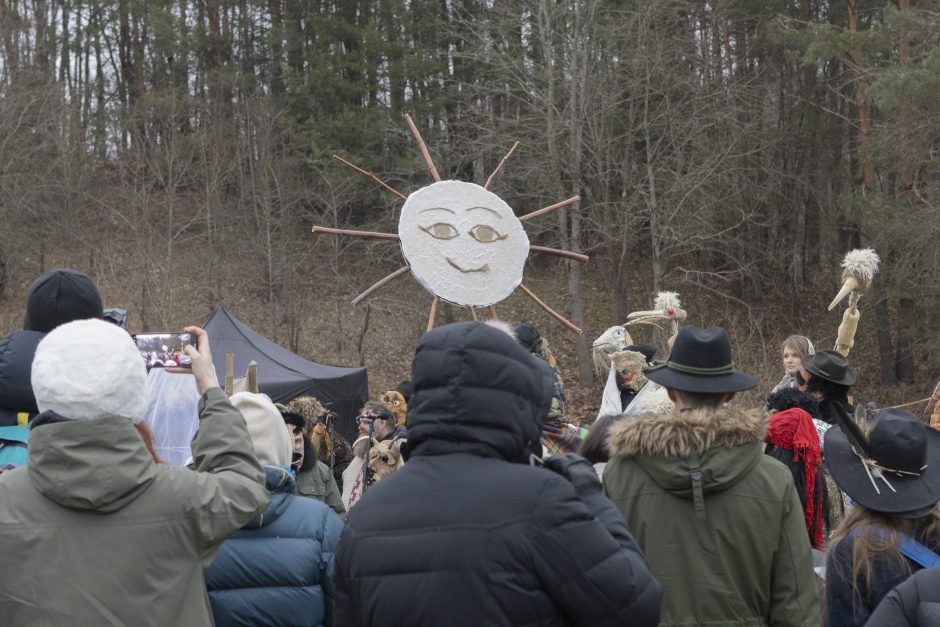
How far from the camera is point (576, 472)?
7.01 ft

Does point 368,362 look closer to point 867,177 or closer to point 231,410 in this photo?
point 867,177

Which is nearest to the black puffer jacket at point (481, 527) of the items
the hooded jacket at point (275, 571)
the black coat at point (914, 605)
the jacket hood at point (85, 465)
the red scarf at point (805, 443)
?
the black coat at point (914, 605)

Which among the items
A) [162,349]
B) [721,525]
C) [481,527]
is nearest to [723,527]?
[721,525]

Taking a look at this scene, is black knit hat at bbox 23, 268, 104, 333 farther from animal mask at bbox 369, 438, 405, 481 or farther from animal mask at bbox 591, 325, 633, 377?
animal mask at bbox 591, 325, 633, 377

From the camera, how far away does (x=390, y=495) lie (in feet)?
7.02

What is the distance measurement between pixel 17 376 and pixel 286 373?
9819mm

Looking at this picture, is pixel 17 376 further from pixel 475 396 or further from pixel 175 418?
pixel 175 418

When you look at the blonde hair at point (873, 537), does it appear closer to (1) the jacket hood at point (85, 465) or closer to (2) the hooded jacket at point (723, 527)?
(2) the hooded jacket at point (723, 527)

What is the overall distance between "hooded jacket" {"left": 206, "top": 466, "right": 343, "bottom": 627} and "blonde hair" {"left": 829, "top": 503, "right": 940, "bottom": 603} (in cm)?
148

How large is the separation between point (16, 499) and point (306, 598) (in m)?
0.94

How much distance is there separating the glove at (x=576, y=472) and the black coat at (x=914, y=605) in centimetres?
62

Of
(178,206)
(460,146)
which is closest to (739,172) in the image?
(460,146)

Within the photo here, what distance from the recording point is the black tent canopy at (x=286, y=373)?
41.9 ft

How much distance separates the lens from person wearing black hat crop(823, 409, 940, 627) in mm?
2688
